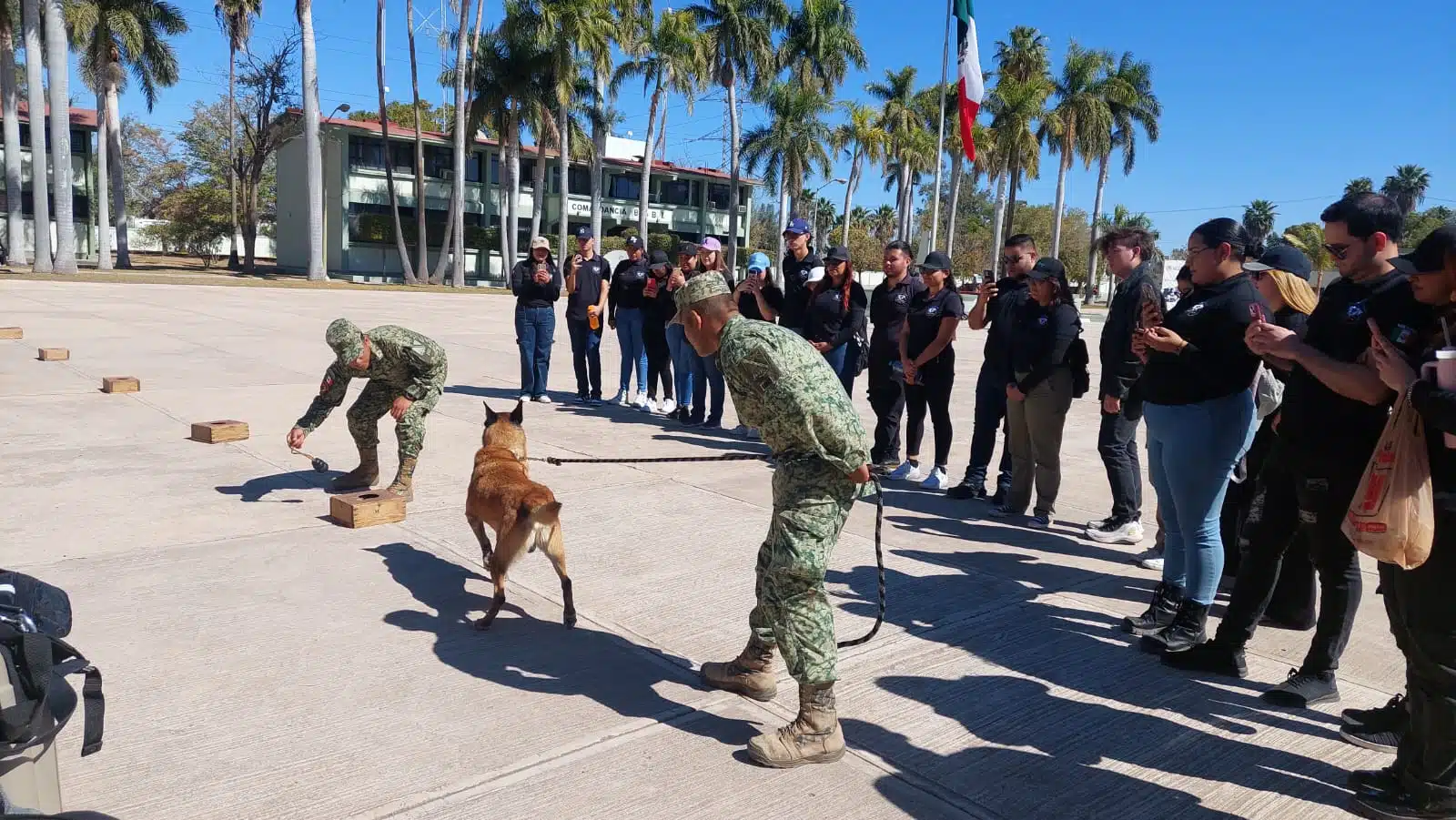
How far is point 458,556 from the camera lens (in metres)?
5.29

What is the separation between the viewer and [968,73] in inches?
655

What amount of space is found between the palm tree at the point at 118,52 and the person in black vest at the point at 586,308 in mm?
36643

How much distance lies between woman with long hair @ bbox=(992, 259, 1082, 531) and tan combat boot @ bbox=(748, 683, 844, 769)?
359 cm

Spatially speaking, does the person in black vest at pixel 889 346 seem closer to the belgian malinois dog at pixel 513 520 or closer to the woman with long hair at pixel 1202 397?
the woman with long hair at pixel 1202 397

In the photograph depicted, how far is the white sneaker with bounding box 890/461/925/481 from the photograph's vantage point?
776 centimetres

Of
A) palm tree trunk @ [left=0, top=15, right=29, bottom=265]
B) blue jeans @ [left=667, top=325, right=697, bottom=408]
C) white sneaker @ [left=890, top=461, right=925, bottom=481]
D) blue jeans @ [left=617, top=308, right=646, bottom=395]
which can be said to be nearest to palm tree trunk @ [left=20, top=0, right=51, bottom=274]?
palm tree trunk @ [left=0, top=15, right=29, bottom=265]

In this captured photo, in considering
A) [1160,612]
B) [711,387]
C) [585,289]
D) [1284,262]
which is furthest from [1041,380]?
[585,289]

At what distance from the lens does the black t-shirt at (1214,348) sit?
13.4ft

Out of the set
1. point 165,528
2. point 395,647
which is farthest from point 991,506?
point 165,528

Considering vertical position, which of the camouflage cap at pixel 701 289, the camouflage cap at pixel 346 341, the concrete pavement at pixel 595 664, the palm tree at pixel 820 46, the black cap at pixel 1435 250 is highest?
the palm tree at pixel 820 46

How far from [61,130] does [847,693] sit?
36929 millimetres

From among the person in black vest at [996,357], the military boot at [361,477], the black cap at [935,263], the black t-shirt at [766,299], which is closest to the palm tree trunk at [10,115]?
the black t-shirt at [766,299]

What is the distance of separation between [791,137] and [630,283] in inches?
1621

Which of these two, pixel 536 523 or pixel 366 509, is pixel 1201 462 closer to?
pixel 536 523
